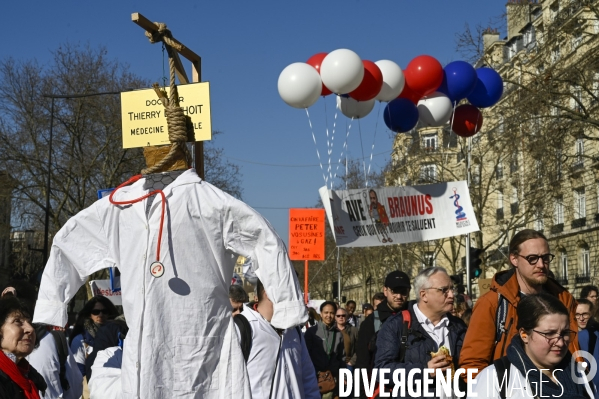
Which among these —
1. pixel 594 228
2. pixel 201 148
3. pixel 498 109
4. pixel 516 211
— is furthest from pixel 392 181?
pixel 201 148

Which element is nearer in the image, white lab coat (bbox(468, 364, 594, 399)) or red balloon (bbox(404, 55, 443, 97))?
white lab coat (bbox(468, 364, 594, 399))

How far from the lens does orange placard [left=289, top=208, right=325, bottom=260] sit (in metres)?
17.5

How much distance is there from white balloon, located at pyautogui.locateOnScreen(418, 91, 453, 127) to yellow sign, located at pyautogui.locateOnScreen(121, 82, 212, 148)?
904cm

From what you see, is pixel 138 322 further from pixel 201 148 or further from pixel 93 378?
pixel 201 148

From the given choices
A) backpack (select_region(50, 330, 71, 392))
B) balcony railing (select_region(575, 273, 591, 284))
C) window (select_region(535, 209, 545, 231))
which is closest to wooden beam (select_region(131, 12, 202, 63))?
backpack (select_region(50, 330, 71, 392))

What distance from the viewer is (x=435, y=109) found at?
13.0 meters

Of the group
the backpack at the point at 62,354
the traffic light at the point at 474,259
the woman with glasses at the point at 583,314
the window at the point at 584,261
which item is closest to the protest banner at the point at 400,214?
the woman with glasses at the point at 583,314

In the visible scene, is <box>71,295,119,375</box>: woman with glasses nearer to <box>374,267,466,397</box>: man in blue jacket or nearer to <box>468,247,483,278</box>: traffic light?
<box>374,267,466,397</box>: man in blue jacket

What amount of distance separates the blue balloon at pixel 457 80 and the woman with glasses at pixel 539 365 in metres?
9.01

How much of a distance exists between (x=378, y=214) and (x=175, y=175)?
29.7 feet

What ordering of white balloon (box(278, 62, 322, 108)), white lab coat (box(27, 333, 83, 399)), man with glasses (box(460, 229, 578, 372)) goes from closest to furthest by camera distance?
1. man with glasses (box(460, 229, 578, 372))
2. white lab coat (box(27, 333, 83, 399))
3. white balloon (box(278, 62, 322, 108))

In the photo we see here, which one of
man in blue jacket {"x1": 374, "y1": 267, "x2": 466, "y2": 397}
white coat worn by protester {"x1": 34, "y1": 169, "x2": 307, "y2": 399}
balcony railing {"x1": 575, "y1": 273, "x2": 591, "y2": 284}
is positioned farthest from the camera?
balcony railing {"x1": 575, "y1": 273, "x2": 591, "y2": 284}

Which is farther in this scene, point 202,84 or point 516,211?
point 516,211

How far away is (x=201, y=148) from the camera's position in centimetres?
437
